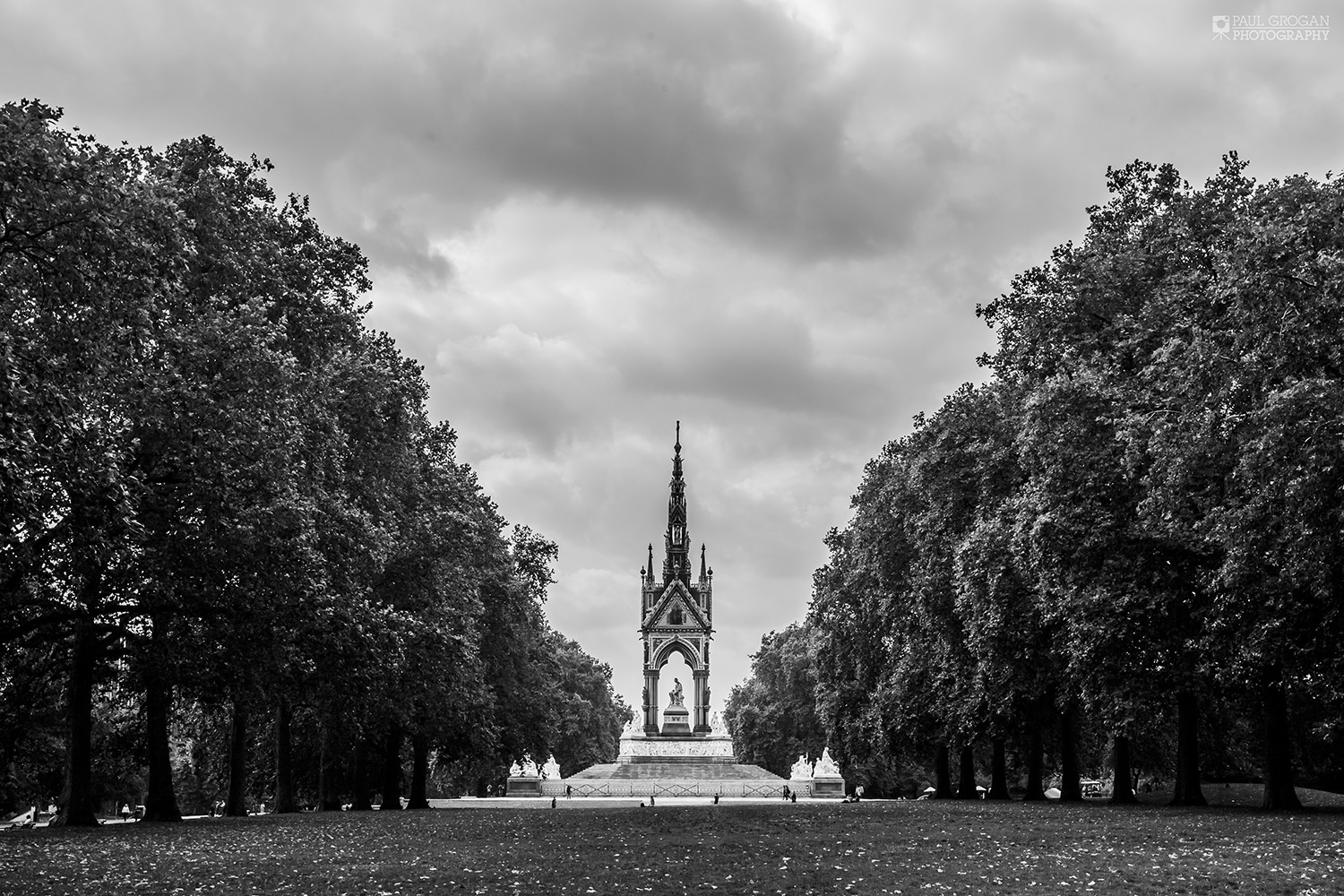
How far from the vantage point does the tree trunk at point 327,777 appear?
44225 millimetres

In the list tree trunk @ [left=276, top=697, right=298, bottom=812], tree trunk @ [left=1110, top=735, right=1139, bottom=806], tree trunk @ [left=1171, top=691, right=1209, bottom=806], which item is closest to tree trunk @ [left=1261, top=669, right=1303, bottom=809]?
tree trunk @ [left=1171, top=691, right=1209, bottom=806]

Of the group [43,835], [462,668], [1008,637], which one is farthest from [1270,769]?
[43,835]

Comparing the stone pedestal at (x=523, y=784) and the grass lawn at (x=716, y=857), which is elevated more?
the grass lawn at (x=716, y=857)

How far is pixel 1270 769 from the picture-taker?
1121 inches

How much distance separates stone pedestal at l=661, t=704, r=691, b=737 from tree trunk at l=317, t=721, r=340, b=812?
47.5m

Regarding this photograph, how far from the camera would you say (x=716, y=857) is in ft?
58.9

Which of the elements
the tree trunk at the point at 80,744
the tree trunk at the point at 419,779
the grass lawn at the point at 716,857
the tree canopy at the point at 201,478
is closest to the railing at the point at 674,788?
the tree trunk at the point at 419,779

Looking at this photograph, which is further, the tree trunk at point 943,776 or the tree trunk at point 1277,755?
the tree trunk at point 943,776

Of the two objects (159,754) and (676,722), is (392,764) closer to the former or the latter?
(159,754)

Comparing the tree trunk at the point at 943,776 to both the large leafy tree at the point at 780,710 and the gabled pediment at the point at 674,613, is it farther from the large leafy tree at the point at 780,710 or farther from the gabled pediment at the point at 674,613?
the gabled pediment at the point at 674,613

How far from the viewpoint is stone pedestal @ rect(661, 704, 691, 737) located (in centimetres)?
9581

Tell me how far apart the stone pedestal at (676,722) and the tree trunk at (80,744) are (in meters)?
70.4

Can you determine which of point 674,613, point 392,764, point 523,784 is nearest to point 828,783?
point 523,784

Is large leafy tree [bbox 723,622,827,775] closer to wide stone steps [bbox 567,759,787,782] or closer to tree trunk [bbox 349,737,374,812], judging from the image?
wide stone steps [bbox 567,759,787,782]
